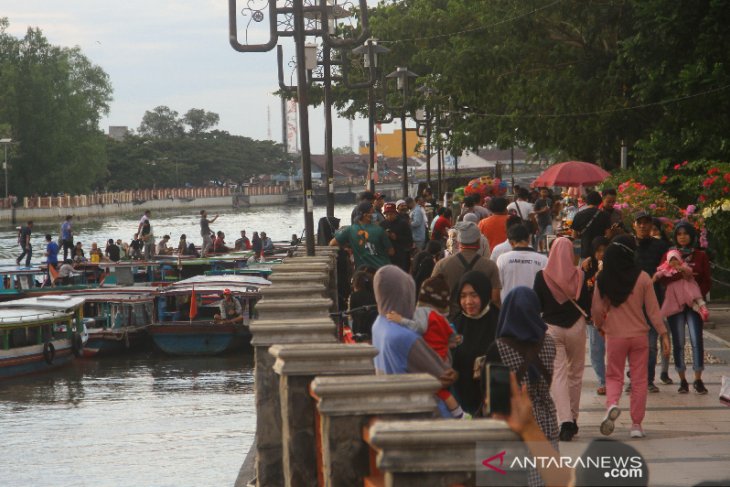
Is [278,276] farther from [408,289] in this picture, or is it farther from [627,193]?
[627,193]

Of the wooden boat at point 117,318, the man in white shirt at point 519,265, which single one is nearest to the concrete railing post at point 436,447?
the man in white shirt at point 519,265

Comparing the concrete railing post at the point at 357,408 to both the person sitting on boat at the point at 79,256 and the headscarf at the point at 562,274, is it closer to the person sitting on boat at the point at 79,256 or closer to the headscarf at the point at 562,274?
the headscarf at the point at 562,274

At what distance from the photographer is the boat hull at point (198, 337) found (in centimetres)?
4000

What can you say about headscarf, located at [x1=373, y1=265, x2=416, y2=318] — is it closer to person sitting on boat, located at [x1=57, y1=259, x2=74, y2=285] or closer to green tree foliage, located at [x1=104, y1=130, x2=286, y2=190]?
person sitting on boat, located at [x1=57, y1=259, x2=74, y2=285]

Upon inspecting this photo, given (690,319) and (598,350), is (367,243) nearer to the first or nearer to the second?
(598,350)

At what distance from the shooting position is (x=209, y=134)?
195375mm

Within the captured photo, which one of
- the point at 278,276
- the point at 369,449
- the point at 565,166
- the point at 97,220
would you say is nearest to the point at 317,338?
the point at 369,449

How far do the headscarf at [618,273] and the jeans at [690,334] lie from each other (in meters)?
2.15

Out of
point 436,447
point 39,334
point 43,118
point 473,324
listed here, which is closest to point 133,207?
point 43,118

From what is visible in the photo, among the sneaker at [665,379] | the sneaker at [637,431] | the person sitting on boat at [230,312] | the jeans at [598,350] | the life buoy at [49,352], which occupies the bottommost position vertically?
the life buoy at [49,352]

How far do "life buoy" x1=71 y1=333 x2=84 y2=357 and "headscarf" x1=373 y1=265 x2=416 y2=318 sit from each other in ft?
110

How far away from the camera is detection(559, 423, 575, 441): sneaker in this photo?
32.8 ft

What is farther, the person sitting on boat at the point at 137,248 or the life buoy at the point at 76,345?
the person sitting on boat at the point at 137,248

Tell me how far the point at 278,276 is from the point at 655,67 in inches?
708
